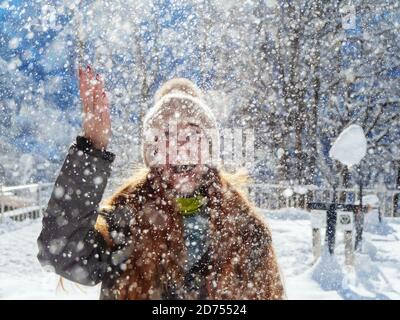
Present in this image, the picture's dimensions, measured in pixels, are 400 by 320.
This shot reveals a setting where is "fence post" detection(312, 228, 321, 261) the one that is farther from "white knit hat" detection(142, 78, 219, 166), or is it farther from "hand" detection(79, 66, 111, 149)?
"hand" detection(79, 66, 111, 149)

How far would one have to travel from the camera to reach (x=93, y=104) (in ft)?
5.53

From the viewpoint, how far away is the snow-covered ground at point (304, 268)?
244 inches

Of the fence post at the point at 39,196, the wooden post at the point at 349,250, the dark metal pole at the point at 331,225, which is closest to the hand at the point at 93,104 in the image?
the dark metal pole at the point at 331,225

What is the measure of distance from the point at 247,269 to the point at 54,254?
81 cm

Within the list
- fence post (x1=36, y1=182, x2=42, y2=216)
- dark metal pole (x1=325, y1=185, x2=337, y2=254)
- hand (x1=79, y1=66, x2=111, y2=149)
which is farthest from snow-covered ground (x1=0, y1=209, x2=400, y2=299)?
fence post (x1=36, y1=182, x2=42, y2=216)

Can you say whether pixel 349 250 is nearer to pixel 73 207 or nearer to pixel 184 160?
pixel 184 160

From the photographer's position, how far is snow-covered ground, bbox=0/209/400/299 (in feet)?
20.3

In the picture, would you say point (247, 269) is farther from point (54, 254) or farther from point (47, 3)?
point (47, 3)

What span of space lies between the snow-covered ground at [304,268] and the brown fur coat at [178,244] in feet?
1.98

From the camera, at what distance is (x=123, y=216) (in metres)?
1.99

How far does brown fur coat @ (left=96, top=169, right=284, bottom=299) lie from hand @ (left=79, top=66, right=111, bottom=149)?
1.34 ft

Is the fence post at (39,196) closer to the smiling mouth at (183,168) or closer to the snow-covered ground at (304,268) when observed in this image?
the snow-covered ground at (304,268)

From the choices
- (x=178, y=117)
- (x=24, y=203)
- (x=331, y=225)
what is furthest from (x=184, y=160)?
(x=24, y=203)
